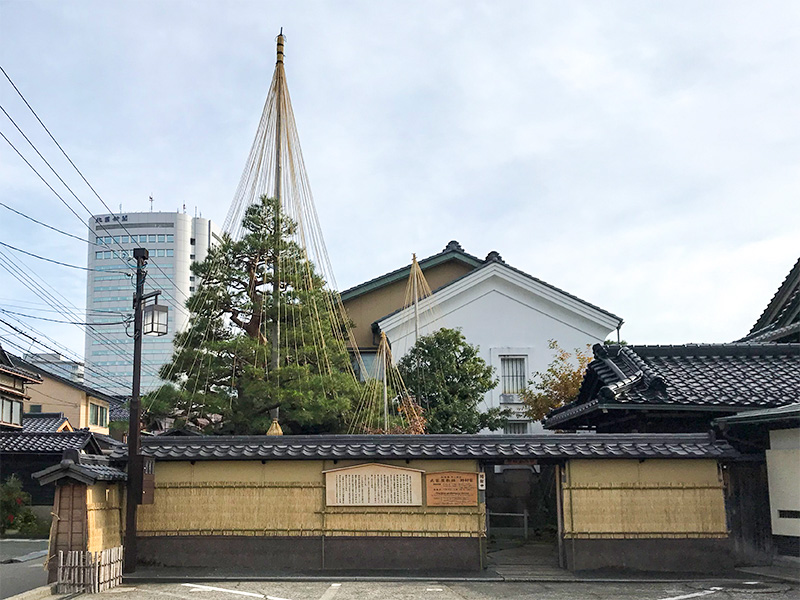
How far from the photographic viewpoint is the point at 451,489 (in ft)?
50.7

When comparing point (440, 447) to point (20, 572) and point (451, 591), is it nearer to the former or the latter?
point (451, 591)

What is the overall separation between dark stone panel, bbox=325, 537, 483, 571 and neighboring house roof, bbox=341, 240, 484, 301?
19.2m

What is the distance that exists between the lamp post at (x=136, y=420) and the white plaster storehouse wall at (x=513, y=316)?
671 inches

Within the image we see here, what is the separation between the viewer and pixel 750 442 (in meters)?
15.4

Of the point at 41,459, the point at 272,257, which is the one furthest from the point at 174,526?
the point at 41,459

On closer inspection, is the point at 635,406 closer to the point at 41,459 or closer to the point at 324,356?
the point at 324,356

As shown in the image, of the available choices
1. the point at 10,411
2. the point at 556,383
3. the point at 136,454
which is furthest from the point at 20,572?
the point at 10,411

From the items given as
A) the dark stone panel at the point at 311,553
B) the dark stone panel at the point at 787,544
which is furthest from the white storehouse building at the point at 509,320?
the dark stone panel at the point at 787,544

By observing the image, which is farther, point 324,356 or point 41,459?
point 41,459

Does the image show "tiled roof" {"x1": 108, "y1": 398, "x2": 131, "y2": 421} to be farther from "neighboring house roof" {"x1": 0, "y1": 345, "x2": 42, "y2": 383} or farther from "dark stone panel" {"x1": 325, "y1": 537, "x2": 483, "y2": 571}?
"dark stone panel" {"x1": 325, "y1": 537, "x2": 483, "y2": 571}

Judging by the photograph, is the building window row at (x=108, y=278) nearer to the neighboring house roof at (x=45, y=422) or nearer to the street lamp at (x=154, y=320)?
the neighboring house roof at (x=45, y=422)

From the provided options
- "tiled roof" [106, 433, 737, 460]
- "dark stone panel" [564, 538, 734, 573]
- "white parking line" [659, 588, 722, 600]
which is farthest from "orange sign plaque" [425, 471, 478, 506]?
"white parking line" [659, 588, 722, 600]

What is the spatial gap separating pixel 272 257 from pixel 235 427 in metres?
5.02

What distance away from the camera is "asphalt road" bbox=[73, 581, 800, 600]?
41.2 feet
